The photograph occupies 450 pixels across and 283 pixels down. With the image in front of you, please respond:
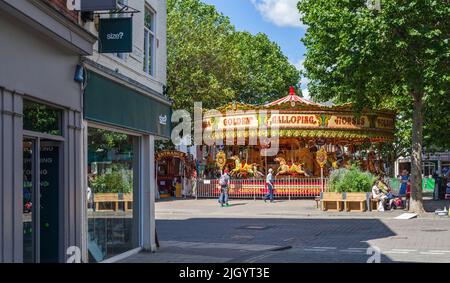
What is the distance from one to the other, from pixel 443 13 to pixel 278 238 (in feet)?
35.5

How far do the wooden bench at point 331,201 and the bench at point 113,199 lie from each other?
15012 mm

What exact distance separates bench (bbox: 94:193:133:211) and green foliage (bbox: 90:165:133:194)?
75mm

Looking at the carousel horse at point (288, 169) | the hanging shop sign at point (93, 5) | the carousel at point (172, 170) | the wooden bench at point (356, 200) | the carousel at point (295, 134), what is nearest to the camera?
the hanging shop sign at point (93, 5)

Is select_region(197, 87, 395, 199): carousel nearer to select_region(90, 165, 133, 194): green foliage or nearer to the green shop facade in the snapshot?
the green shop facade

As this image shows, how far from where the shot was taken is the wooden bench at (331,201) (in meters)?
26.6

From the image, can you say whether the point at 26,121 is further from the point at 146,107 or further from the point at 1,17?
the point at 146,107

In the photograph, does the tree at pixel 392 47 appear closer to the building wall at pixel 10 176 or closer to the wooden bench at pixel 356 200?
the wooden bench at pixel 356 200

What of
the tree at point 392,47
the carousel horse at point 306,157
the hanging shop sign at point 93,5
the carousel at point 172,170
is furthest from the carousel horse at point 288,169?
the hanging shop sign at point 93,5

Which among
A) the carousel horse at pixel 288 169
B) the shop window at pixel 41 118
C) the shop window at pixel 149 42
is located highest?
the shop window at pixel 149 42

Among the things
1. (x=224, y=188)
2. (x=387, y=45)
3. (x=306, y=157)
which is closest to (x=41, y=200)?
(x=387, y=45)

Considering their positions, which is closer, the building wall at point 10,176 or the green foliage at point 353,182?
the building wall at point 10,176

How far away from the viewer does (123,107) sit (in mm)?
11695

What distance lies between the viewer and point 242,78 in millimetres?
48875
